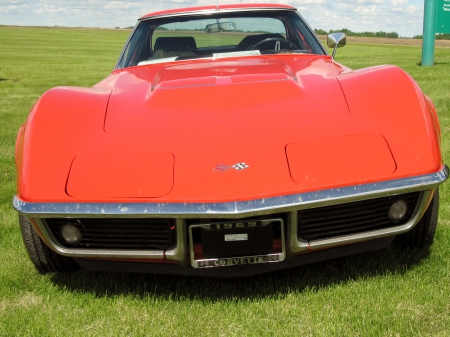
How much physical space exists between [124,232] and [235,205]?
19.3 inches

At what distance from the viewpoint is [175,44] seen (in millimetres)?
3971

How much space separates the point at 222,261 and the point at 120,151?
0.61 metres

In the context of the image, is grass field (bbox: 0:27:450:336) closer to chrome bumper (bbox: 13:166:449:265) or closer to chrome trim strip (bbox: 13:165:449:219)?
chrome bumper (bbox: 13:166:449:265)

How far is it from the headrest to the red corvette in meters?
1.37

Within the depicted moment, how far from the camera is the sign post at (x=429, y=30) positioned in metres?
11.5

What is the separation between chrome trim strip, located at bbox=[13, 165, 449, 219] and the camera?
2.01 m

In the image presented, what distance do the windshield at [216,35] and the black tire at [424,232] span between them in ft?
5.48

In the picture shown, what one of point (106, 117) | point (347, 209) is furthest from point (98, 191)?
point (347, 209)

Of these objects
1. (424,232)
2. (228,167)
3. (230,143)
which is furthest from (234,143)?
(424,232)

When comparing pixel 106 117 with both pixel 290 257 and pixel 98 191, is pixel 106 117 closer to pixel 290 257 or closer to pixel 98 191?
pixel 98 191

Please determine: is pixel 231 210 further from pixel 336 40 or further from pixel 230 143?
pixel 336 40

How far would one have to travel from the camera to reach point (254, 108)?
2459 mm

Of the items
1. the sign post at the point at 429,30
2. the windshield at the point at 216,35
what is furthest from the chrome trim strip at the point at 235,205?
the sign post at the point at 429,30

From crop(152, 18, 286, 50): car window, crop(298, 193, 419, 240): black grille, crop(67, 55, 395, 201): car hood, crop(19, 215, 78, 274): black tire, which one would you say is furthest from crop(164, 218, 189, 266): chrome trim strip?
crop(152, 18, 286, 50): car window
